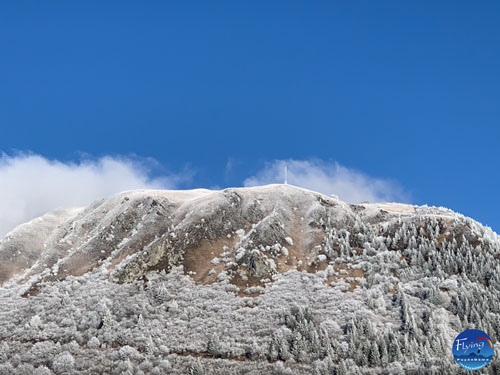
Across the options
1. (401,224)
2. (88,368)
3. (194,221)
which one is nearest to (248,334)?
(88,368)

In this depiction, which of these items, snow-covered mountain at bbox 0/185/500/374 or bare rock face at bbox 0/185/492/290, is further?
bare rock face at bbox 0/185/492/290

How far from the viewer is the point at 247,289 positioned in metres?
60.3

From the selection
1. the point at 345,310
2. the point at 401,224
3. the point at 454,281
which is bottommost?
the point at 345,310

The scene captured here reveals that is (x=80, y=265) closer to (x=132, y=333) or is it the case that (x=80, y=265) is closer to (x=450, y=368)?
(x=132, y=333)

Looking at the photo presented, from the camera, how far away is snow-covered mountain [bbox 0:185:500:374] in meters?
48.0

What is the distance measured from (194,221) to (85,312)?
81.8 feet

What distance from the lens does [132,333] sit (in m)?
53.5

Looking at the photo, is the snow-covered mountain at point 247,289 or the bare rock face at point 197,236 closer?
the snow-covered mountain at point 247,289

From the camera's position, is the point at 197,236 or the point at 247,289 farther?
the point at 197,236

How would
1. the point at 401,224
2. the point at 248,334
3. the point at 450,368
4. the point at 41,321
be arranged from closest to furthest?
the point at 450,368 → the point at 248,334 → the point at 41,321 → the point at 401,224

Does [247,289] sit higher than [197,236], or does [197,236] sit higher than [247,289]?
[197,236]

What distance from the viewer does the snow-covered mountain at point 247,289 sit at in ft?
157

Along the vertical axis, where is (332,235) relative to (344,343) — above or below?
above

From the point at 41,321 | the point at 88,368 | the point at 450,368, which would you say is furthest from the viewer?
the point at 41,321
